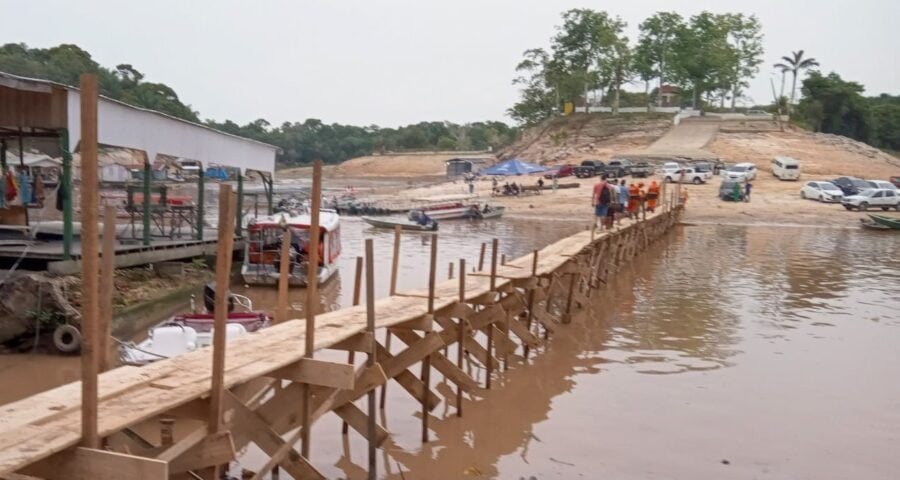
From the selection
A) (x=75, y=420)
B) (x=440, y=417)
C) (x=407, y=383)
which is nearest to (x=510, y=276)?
(x=440, y=417)

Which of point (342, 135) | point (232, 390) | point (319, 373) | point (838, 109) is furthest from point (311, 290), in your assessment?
point (342, 135)

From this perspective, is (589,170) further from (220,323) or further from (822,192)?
(220,323)

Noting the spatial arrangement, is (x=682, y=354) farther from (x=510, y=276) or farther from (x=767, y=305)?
(x=767, y=305)

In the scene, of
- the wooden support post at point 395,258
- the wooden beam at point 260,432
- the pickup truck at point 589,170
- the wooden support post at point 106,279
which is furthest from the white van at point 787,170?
the wooden support post at point 106,279

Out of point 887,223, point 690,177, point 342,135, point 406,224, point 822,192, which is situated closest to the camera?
point 887,223

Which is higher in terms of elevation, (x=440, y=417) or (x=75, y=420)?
(x=75, y=420)

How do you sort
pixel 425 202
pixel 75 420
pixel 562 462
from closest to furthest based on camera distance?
pixel 75 420
pixel 562 462
pixel 425 202

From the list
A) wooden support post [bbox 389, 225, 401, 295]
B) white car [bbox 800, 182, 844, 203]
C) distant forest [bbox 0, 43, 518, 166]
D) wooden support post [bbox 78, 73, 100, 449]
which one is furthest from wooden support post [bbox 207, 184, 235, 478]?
distant forest [bbox 0, 43, 518, 166]

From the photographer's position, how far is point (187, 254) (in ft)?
51.8

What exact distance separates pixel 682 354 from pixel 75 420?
9573mm

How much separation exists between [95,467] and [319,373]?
80.8 inches

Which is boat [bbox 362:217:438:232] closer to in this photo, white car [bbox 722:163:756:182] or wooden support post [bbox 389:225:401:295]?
white car [bbox 722:163:756:182]

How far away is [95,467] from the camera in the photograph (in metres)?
3.70

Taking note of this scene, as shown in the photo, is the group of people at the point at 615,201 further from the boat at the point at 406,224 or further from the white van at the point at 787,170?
the white van at the point at 787,170
